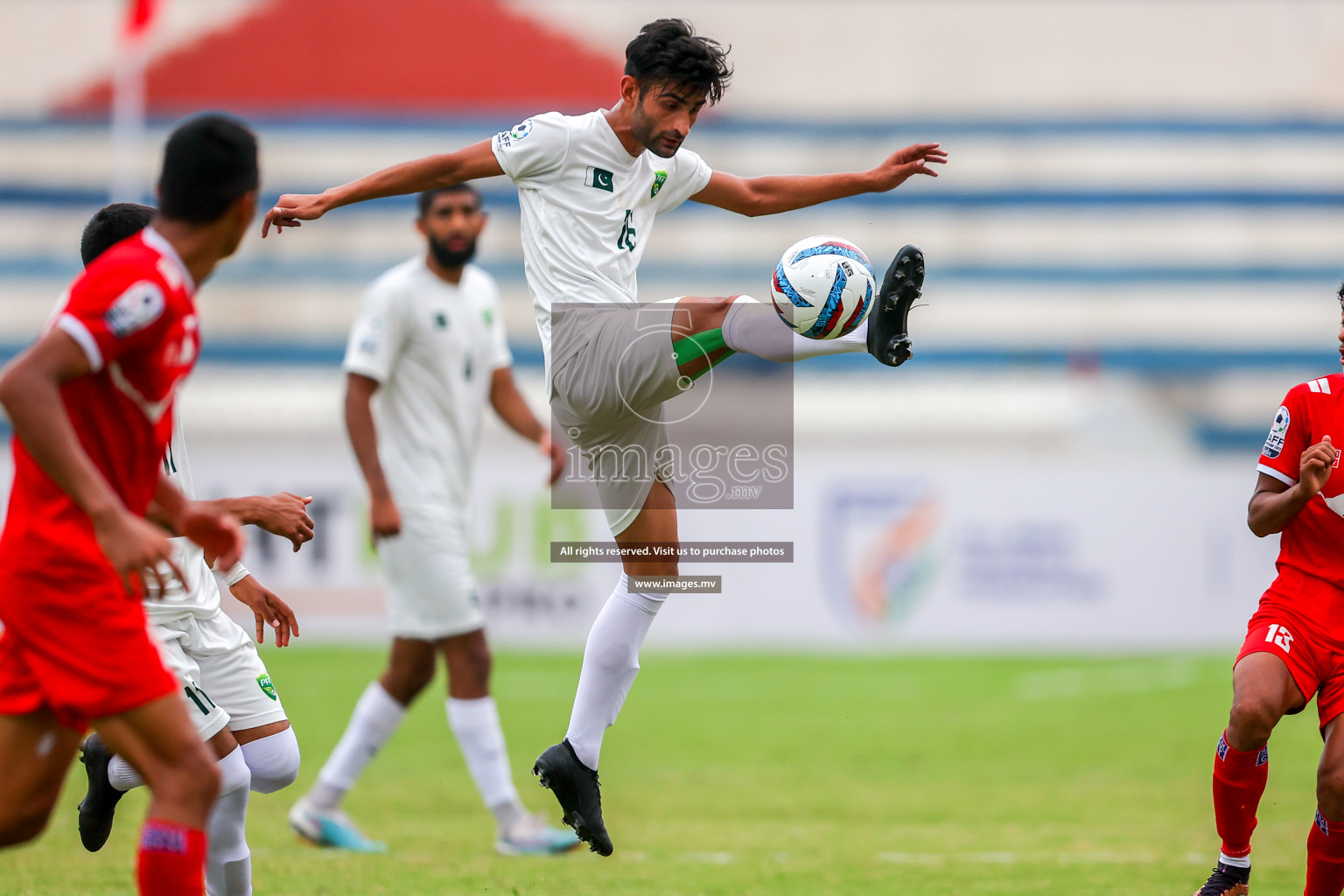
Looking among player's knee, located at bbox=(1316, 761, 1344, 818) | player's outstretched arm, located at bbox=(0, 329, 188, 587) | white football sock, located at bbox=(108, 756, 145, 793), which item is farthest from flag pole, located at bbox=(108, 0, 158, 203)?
player's knee, located at bbox=(1316, 761, 1344, 818)

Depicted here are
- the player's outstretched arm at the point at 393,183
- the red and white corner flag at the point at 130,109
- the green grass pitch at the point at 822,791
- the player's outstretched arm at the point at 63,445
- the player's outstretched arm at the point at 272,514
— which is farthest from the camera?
the red and white corner flag at the point at 130,109

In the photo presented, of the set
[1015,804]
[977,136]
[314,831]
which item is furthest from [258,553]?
[977,136]

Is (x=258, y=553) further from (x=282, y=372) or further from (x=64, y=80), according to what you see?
(x=64, y=80)

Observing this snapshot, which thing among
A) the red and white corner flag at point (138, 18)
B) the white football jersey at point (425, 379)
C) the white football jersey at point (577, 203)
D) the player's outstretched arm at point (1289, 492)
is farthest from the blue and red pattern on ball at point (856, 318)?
the red and white corner flag at point (138, 18)

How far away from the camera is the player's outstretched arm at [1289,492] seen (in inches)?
189

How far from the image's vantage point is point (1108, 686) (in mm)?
12648

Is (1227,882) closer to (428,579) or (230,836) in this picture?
(230,836)

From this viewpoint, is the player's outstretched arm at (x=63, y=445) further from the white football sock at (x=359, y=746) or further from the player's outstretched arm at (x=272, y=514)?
the white football sock at (x=359, y=746)

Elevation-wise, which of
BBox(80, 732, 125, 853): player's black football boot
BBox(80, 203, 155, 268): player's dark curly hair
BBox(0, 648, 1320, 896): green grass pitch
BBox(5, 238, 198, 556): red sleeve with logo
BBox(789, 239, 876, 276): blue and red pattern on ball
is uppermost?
BBox(80, 203, 155, 268): player's dark curly hair

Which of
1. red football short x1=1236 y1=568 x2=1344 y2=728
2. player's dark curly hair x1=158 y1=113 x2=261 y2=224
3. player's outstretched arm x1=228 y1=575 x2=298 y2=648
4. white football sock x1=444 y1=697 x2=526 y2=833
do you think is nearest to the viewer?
player's dark curly hair x1=158 y1=113 x2=261 y2=224

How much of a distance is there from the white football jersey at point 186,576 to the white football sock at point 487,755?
89.7 inches

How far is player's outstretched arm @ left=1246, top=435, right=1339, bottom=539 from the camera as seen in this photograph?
15.8 ft

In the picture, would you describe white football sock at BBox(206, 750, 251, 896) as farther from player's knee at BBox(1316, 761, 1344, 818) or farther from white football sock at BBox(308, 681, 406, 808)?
player's knee at BBox(1316, 761, 1344, 818)

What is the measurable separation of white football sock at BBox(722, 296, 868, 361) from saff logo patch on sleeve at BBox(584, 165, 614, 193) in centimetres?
70
